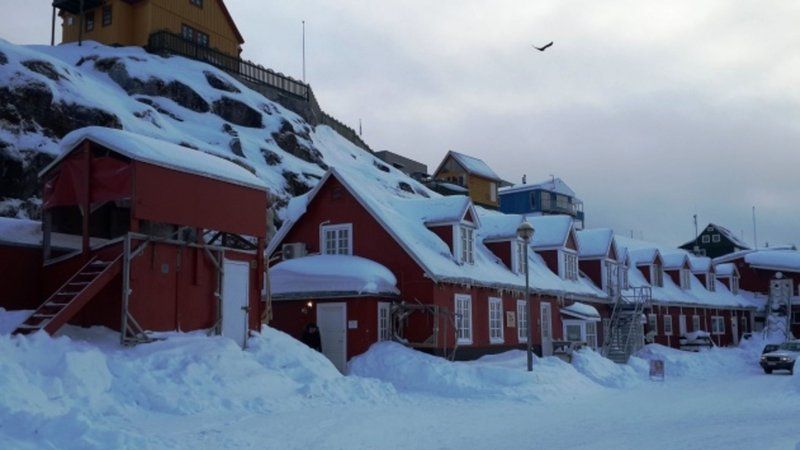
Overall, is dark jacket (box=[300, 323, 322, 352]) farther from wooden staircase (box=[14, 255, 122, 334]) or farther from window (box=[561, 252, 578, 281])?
window (box=[561, 252, 578, 281])

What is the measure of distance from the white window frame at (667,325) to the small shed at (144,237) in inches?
1286

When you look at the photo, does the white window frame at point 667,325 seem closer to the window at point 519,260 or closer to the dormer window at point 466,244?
the window at point 519,260

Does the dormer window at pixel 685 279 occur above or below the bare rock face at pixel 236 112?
below

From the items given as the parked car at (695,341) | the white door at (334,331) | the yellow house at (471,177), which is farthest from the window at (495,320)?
the yellow house at (471,177)

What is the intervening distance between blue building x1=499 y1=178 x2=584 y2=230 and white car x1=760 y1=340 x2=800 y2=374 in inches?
1840

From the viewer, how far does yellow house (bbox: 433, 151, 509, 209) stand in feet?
257

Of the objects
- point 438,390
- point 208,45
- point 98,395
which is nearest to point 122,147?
point 98,395

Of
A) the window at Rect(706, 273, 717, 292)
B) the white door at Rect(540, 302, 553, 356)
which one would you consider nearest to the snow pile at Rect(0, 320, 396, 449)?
the white door at Rect(540, 302, 553, 356)

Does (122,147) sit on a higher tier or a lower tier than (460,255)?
higher

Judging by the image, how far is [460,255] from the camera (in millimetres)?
29453

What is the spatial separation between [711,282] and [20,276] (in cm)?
5005

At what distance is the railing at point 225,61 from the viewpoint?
52781 mm

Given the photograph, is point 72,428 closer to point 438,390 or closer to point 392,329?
point 438,390

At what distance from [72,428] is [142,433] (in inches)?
72.0
